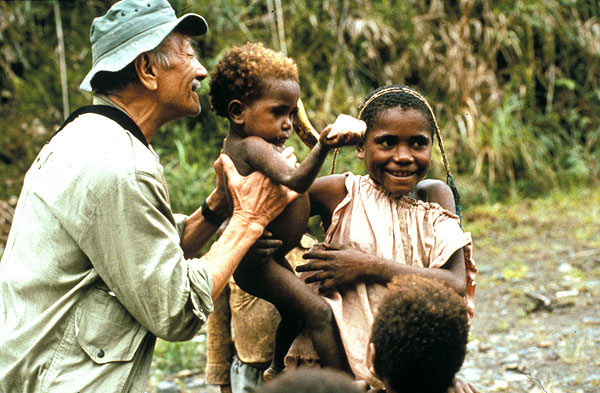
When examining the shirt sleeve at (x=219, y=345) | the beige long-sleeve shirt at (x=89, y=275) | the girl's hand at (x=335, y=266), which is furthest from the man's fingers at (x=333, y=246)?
the shirt sleeve at (x=219, y=345)

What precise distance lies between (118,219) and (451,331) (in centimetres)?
105

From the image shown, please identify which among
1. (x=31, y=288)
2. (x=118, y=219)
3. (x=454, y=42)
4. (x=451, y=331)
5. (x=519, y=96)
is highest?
(x=118, y=219)

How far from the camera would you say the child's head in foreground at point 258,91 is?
8.18ft

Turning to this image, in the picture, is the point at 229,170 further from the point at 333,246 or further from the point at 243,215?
the point at 333,246

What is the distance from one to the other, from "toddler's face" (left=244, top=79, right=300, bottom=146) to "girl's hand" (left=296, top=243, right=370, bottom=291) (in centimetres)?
49

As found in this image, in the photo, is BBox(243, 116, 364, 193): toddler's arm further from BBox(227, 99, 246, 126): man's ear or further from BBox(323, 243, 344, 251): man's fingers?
BBox(323, 243, 344, 251): man's fingers

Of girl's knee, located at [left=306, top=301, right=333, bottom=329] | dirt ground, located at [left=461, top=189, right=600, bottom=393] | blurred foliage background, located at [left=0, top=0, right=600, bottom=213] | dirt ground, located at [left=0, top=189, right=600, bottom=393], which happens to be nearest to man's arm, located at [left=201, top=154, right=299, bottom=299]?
girl's knee, located at [left=306, top=301, right=333, bottom=329]

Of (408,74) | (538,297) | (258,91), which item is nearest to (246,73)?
(258,91)

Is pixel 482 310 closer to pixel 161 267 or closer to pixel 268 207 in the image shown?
pixel 268 207

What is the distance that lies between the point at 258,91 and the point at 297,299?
0.82 meters

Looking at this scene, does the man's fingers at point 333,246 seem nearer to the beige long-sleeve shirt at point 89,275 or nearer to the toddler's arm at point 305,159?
the toddler's arm at point 305,159

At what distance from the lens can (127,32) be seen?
218 cm

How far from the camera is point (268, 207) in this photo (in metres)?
2.40

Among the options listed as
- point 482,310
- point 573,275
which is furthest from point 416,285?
point 573,275
